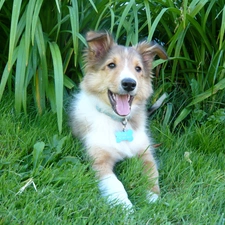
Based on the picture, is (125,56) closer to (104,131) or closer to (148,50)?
(148,50)

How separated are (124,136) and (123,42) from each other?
164 centimetres

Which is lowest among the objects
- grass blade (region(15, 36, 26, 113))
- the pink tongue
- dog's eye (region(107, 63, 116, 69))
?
the pink tongue

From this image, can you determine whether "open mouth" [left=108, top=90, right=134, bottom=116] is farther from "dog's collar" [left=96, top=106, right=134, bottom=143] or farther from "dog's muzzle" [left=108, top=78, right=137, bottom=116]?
"dog's collar" [left=96, top=106, right=134, bottom=143]

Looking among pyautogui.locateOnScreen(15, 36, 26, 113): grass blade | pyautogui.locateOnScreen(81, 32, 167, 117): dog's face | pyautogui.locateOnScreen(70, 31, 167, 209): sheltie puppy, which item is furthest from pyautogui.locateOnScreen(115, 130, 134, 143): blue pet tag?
pyautogui.locateOnScreen(15, 36, 26, 113): grass blade

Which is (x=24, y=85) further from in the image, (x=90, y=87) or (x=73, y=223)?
(x=73, y=223)

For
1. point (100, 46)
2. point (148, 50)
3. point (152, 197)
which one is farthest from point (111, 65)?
point (152, 197)

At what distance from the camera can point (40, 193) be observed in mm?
2688

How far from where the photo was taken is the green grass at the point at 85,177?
2615mm

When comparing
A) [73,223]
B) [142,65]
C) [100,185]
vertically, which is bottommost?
[100,185]

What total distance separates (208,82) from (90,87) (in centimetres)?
137

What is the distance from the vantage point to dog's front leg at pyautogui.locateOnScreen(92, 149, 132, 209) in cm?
287

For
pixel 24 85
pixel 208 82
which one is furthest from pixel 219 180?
pixel 24 85

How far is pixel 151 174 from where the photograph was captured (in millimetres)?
3273

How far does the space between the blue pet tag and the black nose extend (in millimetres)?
405
